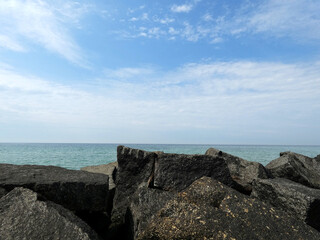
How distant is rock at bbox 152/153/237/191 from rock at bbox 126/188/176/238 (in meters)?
0.41

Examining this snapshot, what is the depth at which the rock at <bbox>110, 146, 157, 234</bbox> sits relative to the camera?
4488mm

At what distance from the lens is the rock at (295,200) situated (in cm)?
337

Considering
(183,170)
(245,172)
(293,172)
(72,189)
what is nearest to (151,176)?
(183,170)

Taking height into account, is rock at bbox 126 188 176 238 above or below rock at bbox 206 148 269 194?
below

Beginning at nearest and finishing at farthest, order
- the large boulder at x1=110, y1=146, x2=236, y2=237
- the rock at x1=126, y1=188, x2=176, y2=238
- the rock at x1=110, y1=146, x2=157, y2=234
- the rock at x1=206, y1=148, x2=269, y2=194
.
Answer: the rock at x1=126, y1=188, x2=176, y2=238 → the large boulder at x1=110, y1=146, x2=236, y2=237 → the rock at x1=110, y1=146, x2=157, y2=234 → the rock at x1=206, y1=148, x2=269, y2=194

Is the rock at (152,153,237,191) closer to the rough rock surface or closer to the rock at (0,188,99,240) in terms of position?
the rough rock surface

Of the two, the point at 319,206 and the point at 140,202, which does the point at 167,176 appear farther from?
the point at 319,206

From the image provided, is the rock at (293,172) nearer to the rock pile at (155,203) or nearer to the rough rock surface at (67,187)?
the rock pile at (155,203)

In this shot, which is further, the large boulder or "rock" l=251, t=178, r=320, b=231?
the large boulder

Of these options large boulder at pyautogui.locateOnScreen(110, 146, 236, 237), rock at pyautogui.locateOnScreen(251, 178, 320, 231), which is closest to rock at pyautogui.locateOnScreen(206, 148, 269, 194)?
large boulder at pyautogui.locateOnScreen(110, 146, 236, 237)

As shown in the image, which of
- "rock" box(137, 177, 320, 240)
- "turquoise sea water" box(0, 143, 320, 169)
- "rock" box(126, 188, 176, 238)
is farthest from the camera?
"turquoise sea water" box(0, 143, 320, 169)

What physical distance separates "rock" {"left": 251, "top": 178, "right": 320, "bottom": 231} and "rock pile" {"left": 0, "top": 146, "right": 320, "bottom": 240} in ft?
0.04

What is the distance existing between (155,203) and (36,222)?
4.58 ft

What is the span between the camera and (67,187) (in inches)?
139
